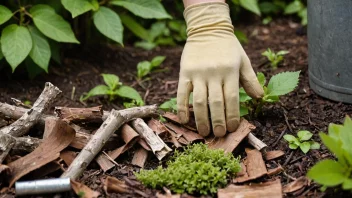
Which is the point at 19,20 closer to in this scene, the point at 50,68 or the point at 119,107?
the point at 50,68

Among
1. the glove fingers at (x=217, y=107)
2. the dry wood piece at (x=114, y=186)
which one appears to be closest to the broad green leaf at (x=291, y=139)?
the glove fingers at (x=217, y=107)

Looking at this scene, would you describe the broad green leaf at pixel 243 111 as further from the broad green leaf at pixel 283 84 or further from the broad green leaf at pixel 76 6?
the broad green leaf at pixel 76 6

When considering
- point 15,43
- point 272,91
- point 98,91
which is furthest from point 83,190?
point 15,43

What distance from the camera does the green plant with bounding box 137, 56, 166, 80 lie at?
3188 millimetres

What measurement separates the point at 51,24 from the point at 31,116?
79 centimetres

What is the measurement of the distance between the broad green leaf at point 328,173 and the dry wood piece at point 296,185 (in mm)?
200

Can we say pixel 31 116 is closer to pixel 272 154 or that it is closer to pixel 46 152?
pixel 46 152

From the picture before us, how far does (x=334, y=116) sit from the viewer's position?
2400 millimetres

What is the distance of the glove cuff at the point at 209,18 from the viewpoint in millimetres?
2305

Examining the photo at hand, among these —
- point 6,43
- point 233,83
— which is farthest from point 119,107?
point 233,83

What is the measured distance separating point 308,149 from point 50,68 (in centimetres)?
172

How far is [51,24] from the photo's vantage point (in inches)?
111

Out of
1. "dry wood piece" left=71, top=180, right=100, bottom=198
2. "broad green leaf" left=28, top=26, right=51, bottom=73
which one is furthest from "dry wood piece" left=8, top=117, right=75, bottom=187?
"broad green leaf" left=28, top=26, right=51, bottom=73

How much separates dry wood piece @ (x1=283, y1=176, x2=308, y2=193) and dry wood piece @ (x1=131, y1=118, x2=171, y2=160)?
46 cm
